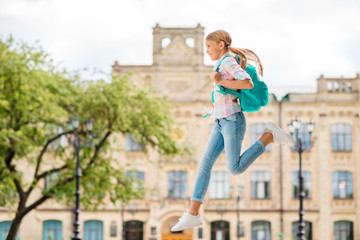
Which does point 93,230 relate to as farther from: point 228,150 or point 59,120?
point 228,150

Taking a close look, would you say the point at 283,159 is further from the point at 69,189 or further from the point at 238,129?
the point at 238,129

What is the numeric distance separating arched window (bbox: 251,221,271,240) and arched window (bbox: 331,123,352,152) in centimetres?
729

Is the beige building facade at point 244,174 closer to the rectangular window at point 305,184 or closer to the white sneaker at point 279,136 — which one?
the rectangular window at point 305,184

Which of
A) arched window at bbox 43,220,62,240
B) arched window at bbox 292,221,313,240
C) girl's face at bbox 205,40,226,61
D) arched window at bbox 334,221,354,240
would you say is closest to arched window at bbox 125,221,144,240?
arched window at bbox 43,220,62,240

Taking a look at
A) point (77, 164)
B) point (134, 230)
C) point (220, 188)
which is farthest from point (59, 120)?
point (220, 188)

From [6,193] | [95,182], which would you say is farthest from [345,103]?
[6,193]

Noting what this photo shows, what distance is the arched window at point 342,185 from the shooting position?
138 feet

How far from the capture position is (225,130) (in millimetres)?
Answer: 4566

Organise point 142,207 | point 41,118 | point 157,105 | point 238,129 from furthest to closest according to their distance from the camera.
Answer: point 142,207
point 157,105
point 41,118
point 238,129

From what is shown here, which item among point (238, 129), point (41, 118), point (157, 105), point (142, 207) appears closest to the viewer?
point (238, 129)

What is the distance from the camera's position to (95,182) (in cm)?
2402

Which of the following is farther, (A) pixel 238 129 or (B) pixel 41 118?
(B) pixel 41 118

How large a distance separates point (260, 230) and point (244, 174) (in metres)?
4.07

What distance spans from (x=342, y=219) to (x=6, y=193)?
1048 inches
